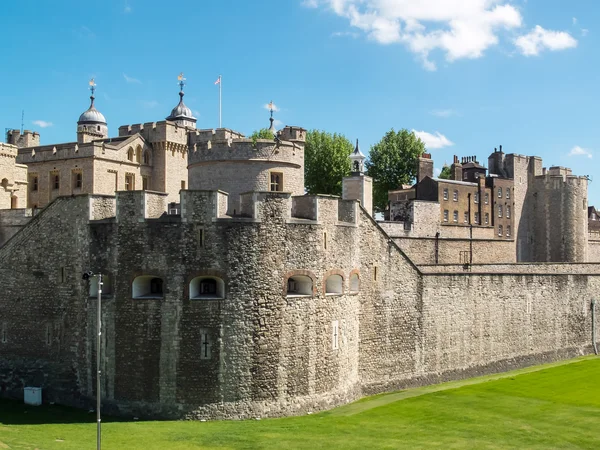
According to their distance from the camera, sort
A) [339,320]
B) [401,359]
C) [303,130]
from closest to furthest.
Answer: [339,320], [401,359], [303,130]

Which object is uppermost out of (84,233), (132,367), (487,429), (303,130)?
(303,130)

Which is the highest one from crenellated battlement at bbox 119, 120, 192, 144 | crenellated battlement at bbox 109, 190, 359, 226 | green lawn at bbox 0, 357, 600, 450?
crenellated battlement at bbox 119, 120, 192, 144

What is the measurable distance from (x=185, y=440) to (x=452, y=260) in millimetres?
23858

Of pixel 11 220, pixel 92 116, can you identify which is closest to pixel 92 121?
pixel 92 116

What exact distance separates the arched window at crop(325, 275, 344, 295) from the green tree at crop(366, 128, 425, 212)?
38057 mm

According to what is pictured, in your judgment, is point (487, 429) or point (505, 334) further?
point (505, 334)

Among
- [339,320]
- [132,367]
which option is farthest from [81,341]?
[339,320]

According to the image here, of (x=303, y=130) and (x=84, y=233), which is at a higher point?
(x=303, y=130)

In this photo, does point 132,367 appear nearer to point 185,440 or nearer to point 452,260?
point 185,440

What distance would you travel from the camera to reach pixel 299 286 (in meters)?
22.8

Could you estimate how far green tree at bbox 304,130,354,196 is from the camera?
5706 cm

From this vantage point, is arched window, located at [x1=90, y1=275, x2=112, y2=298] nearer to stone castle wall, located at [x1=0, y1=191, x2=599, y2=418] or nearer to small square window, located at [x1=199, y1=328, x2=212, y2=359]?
stone castle wall, located at [x1=0, y1=191, x2=599, y2=418]

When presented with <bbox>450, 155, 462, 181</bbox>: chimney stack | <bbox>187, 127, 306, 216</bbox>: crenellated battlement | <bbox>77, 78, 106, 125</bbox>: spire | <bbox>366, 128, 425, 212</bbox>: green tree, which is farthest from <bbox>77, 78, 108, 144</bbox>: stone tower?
<bbox>187, 127, 306, 216</bbox>: crenellated battlement

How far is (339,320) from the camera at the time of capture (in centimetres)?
2352
